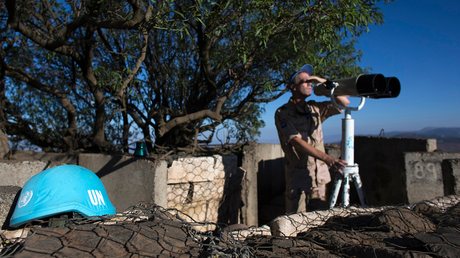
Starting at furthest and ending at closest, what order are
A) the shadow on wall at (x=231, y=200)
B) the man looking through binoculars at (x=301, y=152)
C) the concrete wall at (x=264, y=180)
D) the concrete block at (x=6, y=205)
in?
1. the concrete wall at (x=264, y=180)
2. the shadow on wall at (x=231, y=200)
3. the man looking through binoculars at (x=301, y=152)
4. the concrete block at (x=6, y=205)

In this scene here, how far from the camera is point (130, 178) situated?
343 centimetres

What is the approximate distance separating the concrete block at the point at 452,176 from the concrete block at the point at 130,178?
10.3 ft

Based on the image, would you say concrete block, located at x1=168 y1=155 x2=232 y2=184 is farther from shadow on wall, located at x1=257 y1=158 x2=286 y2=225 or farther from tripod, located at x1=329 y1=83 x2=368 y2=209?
tripod, located at x1=329 y1=83 x2=368 y2=209

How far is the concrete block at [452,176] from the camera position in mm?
3119

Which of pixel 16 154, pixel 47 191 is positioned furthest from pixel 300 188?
pixel 16 154

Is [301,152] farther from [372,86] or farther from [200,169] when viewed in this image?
[200,169]

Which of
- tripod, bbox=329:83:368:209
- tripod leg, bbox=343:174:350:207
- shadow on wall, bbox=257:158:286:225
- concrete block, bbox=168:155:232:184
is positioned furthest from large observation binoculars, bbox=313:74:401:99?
shadow on wall, bbox=257:158:286:225

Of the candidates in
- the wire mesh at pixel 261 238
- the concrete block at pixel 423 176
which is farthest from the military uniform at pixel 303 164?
the concrete block at pixel 423 176

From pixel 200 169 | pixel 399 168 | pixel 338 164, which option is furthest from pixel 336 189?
pixel 399 168

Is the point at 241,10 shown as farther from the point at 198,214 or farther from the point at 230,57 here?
the point at 198,214

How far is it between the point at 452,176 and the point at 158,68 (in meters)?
4.28

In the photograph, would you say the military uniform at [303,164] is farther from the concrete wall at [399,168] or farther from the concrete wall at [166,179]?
the concrete wall at [399,168]

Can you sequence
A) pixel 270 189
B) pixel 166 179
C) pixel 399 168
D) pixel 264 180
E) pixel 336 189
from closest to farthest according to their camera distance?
pixel 336 189, pixel 166 179, pixel 399 168, pixel 264 180, pixel 270 189

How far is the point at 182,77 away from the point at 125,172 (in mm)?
2092
